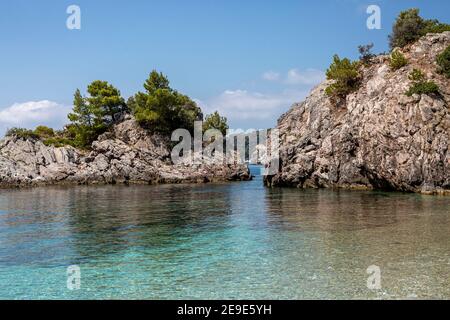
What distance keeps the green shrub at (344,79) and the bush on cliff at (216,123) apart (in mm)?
32082

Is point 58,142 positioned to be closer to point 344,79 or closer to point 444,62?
point 344,79

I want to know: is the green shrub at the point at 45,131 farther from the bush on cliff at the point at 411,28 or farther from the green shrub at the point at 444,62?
the green shrub at the point at 444,62

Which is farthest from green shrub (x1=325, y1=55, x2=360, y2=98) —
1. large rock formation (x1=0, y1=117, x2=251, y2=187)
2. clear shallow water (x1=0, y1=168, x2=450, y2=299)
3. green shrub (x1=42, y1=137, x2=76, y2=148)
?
green shrub (x1=42, y1=137, x2=76, y2=148)

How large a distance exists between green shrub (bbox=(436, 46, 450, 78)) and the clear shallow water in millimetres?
20259

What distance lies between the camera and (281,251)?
1759 cm

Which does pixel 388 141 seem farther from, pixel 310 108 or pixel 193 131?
pixel 193 131

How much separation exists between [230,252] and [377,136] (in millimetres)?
33004

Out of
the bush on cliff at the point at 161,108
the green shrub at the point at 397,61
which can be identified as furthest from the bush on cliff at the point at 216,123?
the green shrub at the point at 397,61

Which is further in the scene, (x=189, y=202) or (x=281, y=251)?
(x=189, y=202)

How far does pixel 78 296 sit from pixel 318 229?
13.8 metres


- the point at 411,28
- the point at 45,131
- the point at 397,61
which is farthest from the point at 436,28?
the point at 45,131

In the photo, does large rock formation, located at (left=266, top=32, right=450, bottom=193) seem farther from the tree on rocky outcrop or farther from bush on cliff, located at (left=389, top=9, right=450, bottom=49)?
the tree on rocky outcrop

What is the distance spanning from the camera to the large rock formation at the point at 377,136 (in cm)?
4112
